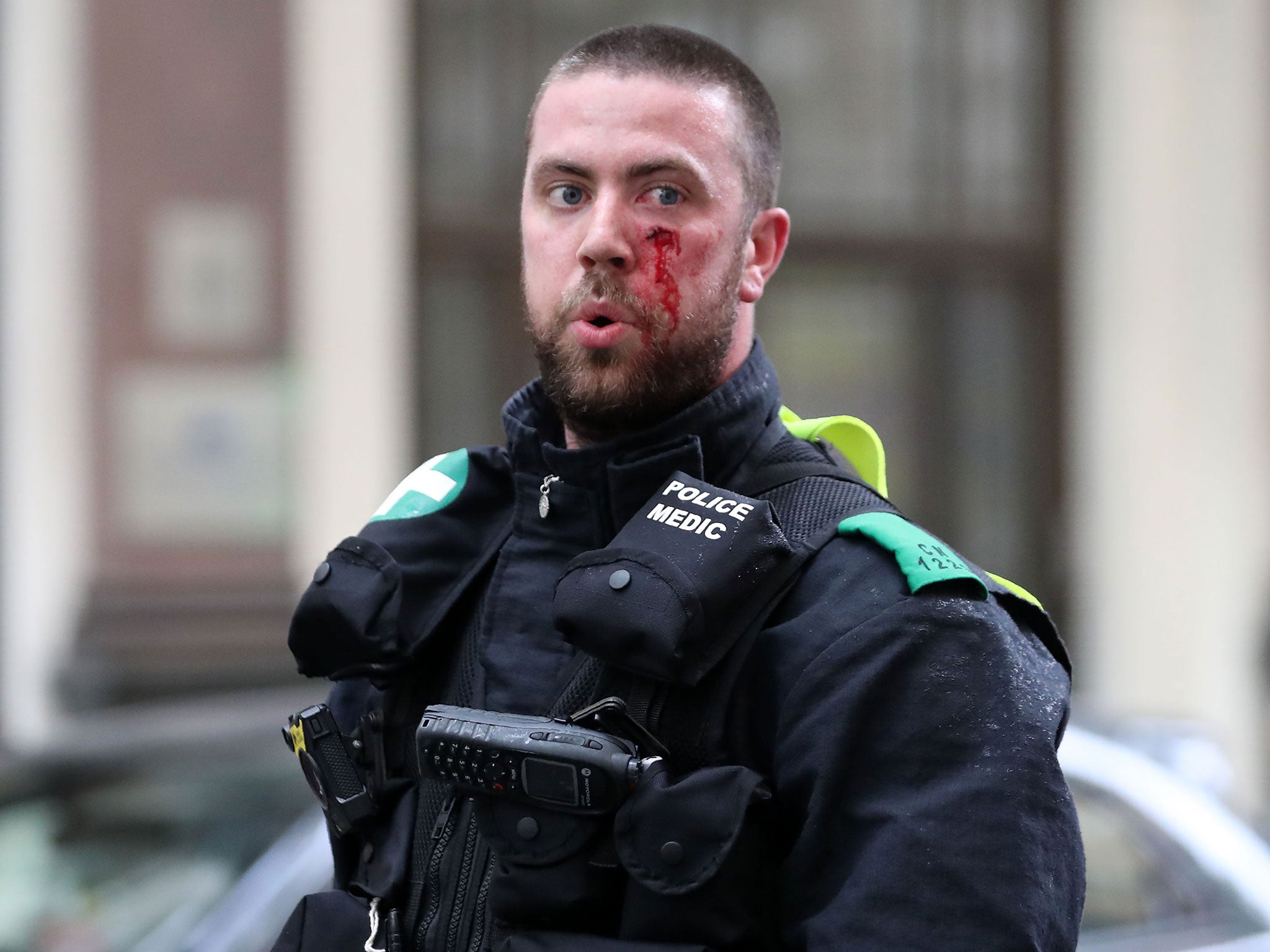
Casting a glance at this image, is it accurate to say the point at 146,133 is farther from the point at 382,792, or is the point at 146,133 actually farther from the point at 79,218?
the point at 382,792

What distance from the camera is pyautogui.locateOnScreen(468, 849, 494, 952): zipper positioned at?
160cm

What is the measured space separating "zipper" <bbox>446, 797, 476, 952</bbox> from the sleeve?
0.35 meters

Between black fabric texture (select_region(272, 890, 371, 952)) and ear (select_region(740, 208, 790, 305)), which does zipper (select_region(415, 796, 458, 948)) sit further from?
ear (select_region(740, 208, 790, 305))

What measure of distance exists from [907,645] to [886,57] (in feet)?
24.5

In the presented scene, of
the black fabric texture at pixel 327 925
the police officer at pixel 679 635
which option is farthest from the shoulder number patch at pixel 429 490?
the black fabric texture at pixel 327 925

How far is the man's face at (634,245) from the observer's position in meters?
1.71

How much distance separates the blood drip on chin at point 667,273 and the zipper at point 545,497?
0.62 ft

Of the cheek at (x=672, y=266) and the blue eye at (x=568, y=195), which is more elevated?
the blue eye at (x=568, y=195)

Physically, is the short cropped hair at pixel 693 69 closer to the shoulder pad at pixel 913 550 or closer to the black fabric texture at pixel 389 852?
the shoulder pad at pixel 913 550

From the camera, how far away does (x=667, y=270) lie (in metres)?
1.72

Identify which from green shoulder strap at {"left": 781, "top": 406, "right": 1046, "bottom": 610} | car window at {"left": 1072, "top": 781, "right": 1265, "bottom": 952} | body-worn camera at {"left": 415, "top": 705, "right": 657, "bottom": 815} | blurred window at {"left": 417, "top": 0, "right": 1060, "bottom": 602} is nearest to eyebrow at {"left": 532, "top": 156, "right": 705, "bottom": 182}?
green shoulder strap at {"left": 781, "top": 406, "right": 1046, "bottom": 610}

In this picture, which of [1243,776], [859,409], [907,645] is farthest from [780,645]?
[1243,776]

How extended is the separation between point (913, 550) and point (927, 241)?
729 cm

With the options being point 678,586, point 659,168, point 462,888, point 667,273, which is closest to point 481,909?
point 462,888
